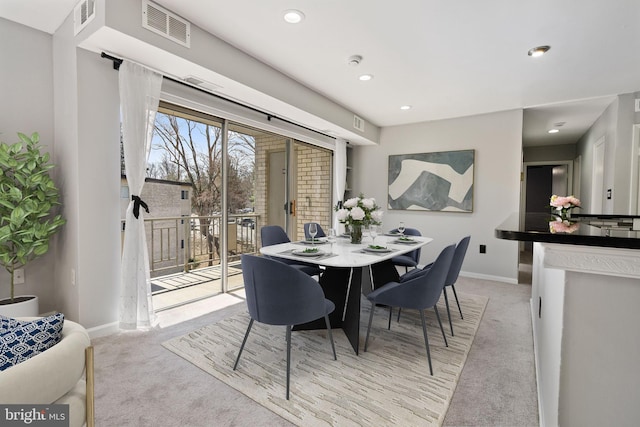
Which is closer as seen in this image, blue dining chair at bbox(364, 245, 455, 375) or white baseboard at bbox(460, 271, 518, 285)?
blue dining chair at bbox(364, 245, 455, 375)

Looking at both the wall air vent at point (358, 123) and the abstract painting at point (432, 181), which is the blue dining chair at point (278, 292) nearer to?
the wall air vent at point (358, 123)

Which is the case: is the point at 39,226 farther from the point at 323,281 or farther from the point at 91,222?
the point at 323,281

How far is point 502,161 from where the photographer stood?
176 inches

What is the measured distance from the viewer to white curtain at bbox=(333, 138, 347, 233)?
5.44 m

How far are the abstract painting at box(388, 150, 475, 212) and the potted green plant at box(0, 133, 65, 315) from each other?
457cm

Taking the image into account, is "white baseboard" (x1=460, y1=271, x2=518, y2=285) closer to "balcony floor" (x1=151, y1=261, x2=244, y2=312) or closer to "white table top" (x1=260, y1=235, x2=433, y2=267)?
"white table top" (x1=260, y1=235, x2=433, y2=267)

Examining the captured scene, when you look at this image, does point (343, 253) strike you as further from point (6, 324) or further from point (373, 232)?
point (6, 324)

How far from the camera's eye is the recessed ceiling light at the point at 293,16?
2.22 meters

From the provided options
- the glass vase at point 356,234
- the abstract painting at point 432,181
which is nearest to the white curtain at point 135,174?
the glass vase at point 356,234

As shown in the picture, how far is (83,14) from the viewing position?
2.12 m

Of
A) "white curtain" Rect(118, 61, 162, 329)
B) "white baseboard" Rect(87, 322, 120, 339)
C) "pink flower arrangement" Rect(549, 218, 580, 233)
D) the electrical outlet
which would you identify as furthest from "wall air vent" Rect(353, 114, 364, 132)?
the electrical outlet

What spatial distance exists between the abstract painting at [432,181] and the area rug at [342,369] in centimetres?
240

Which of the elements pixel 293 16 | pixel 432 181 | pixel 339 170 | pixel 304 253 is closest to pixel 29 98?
pixel 293 16

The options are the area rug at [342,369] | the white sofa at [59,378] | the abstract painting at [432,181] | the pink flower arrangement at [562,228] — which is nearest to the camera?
the white sofa at [59,378]
